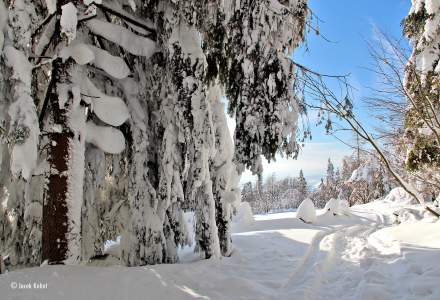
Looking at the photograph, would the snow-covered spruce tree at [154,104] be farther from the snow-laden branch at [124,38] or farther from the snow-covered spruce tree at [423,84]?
the snow-covered spruce tree at [423,84]

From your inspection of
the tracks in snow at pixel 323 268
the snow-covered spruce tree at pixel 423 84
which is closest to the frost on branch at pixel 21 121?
the tracks in snow at pixel 323 268

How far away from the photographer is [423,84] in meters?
9.75

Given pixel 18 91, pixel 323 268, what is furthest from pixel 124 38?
pixel 323 268

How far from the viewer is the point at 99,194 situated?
6.08 meters

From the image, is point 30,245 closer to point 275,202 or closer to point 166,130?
point 166,130

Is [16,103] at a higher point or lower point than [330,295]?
higher

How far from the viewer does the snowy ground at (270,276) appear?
3.97m

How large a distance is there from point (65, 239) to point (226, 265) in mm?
2471

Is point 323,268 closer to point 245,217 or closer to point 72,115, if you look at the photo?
point 72,115

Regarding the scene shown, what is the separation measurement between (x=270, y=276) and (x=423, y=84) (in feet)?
22.0

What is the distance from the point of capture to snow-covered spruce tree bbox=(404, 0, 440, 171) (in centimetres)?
924

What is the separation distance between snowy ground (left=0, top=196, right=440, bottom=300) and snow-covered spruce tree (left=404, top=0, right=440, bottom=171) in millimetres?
2064

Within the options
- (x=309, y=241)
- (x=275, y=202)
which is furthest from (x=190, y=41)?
(x=275, y=202)

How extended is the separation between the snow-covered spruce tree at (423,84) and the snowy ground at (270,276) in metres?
2.06
